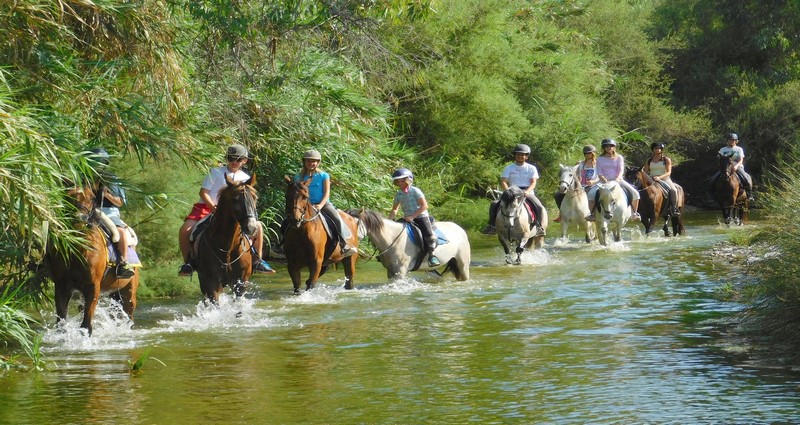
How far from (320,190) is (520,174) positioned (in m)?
5.44

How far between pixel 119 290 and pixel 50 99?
226 centimetres

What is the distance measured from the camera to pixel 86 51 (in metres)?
13.2

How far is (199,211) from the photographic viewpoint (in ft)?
46.7

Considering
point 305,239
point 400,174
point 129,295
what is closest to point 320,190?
point 305,239

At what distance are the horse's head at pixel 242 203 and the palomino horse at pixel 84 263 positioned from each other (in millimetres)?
1656

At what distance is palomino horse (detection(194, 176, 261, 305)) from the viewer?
12.8m

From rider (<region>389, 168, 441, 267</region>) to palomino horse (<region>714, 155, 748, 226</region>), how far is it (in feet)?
41.4

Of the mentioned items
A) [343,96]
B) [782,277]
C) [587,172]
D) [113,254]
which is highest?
[343,96]

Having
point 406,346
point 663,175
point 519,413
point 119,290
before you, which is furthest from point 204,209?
point 663,175

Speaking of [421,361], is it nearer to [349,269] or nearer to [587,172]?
[349,269]

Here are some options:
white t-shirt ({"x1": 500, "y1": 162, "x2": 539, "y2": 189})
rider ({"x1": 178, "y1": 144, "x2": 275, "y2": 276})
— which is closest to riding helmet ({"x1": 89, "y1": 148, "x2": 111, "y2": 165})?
rider ({"x1": 178, "y1": 144, "x2": 275, "y2": 276})

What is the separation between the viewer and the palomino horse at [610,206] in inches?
854

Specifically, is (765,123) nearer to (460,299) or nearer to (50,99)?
(460,299)

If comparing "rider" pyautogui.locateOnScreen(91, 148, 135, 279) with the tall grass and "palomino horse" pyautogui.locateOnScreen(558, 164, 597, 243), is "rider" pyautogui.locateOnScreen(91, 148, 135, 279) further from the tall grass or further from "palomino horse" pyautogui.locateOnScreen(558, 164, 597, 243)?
"palomino horse" pyautogui.locateOnScreen(558, 164, 597, 243)
